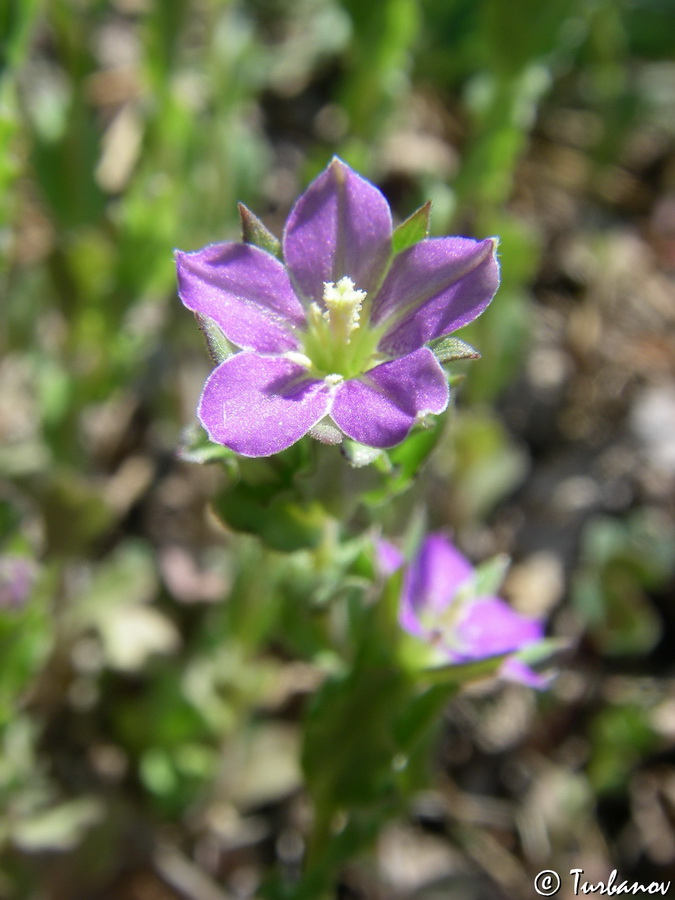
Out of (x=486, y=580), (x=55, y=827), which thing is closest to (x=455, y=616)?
(x=486, y=580)

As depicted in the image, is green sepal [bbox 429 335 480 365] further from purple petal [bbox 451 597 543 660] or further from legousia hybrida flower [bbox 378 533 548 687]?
purple petal [bbox 451 597 543 660]

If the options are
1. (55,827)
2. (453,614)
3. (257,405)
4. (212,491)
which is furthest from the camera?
(212,491)

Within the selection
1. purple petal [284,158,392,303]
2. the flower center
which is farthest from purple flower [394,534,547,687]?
purple petal [284,158,392,303]

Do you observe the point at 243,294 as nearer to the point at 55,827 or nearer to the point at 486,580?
the point at 486,580

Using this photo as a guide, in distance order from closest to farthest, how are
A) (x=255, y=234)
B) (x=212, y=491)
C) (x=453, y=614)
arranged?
(x=255, y=234), (x=453, y=614), (x=212, y=491)

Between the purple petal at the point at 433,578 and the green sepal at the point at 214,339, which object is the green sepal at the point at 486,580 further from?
the green sepal at the point at 214,339

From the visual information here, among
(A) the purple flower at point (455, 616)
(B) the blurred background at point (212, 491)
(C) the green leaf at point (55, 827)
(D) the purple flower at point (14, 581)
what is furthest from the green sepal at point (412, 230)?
(C) the green leaf at point (55, 827)

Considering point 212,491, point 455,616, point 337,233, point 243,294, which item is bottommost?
point 212,491
